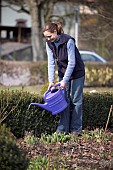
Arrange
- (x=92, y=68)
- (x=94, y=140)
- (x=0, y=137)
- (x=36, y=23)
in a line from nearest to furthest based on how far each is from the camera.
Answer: (x=0, y=137), (x=94, y=140), (x=92, y=68), (x=36, y=23)

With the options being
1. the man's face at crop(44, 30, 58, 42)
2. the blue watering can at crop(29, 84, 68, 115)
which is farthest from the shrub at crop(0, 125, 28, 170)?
the man's face at crop(44, 30, 58, 42)

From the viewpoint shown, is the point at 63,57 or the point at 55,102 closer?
the point at 55,102

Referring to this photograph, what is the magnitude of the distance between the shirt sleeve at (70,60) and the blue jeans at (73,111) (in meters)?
0.24

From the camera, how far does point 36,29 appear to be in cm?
2681

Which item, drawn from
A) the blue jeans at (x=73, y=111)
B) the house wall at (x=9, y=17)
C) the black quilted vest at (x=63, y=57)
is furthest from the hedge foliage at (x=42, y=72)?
the house wall at (x=9, y=17)

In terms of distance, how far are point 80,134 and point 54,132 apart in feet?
1.37

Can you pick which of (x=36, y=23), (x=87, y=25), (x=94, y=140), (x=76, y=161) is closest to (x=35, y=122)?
(x=94, y=140)

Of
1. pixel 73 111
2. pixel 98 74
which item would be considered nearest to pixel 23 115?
pixel 73 111

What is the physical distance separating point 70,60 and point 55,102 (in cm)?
64

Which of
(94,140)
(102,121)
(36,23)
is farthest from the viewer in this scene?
(36,23)

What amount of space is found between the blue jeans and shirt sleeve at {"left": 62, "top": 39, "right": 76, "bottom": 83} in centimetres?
24

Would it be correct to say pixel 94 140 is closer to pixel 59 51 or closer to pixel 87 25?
pixel 59 51

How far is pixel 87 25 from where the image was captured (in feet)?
103

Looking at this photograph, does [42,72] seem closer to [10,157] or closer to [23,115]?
[23,115]
